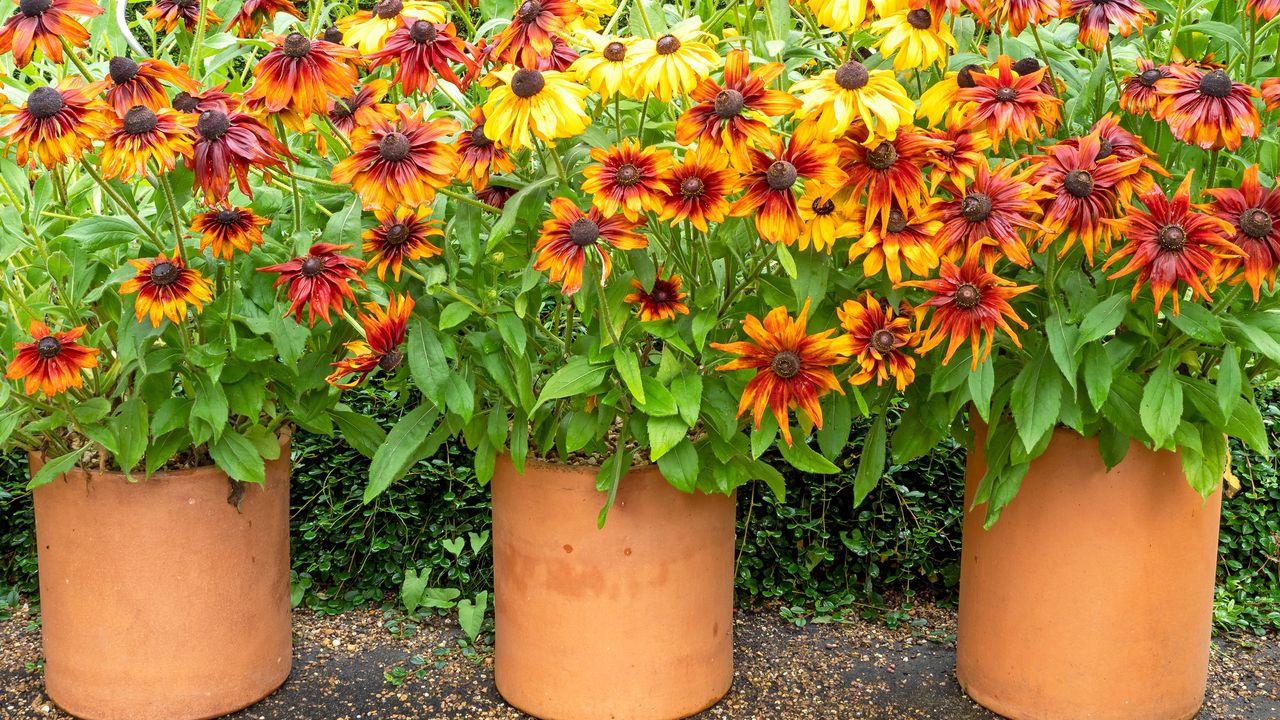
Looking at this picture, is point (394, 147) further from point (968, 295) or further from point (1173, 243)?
point (1173, 243)

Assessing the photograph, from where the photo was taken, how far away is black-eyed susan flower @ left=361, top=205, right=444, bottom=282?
1391 millimetres

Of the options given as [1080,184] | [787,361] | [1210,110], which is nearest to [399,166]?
[787,361]

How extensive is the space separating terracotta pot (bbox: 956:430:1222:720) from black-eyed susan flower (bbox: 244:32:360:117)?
3.34 feet

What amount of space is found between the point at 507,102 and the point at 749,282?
389mm

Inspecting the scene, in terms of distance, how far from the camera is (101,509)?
1.70 meters

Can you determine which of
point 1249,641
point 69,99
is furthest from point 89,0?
point 1249,641

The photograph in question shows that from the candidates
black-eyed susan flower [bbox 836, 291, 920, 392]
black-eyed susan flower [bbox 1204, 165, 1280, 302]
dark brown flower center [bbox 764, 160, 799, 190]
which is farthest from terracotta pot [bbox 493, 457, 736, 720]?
black-eyed susan flower [bbox 1204, 165, 1280, 302]

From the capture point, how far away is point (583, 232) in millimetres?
1279

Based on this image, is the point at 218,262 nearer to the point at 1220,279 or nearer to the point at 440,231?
the point at 440,231

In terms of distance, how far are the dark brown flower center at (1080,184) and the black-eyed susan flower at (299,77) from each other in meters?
0.74

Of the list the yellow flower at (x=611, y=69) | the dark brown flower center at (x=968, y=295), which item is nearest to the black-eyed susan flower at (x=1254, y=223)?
the dark brown flower center at (x=968, y=295)

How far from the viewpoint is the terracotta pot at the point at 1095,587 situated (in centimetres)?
167

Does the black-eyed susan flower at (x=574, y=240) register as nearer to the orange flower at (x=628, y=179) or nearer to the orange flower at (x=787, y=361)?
the orange flower at (x=628, y=179)

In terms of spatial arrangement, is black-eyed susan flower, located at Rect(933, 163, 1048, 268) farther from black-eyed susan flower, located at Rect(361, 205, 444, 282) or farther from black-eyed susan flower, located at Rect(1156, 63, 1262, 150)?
black-eyed susan flower, located at Rect(361, 205, 444, 282)
